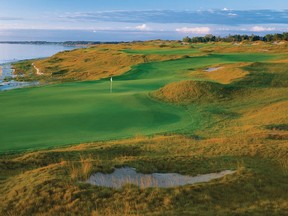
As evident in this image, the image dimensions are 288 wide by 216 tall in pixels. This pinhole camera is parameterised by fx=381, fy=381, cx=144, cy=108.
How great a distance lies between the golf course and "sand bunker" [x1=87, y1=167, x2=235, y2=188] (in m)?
0.31

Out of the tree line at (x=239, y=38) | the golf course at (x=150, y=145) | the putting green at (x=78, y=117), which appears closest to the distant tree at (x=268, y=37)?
the tree line at (x=239, y=38)

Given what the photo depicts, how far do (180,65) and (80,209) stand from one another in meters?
50.0

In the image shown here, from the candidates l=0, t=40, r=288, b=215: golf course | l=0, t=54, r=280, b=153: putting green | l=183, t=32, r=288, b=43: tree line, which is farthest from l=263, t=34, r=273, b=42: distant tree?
l=0, t=54, r=280, b=153: putting green

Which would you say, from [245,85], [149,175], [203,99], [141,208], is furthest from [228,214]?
[245,85]

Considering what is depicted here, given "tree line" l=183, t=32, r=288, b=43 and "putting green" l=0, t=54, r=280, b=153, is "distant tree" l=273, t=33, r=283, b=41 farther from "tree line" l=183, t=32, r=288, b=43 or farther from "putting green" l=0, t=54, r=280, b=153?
"putting green" l=0, t=54, r=280, b=153

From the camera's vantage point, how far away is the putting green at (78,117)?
1939 centimetres

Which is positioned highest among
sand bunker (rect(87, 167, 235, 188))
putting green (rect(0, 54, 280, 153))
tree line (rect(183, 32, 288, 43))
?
tree line (rect(183, 32, 288, 43))

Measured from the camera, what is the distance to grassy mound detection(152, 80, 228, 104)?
3073 cm

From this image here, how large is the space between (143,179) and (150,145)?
5610 millimetres

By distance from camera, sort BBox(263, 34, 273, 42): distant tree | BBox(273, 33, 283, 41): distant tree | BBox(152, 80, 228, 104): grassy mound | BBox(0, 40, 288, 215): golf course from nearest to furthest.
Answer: BBox(0, 40, 288, 215): golf course < BBox(152, 80, 228, 104): grassy mound < BBox(273, 33, 283, 41): distant tree < BBox(263, 34, 273, 42): distant tree

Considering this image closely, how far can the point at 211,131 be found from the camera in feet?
71.1

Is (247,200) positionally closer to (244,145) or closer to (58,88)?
(244,145)

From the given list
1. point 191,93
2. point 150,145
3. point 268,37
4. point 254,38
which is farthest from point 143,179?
point 254,38

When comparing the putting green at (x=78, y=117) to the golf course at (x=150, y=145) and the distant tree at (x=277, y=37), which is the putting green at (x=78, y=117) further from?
the distant tree at (x=277, y=37)
